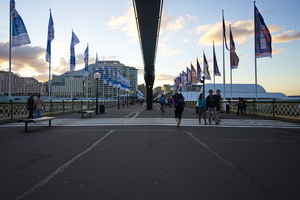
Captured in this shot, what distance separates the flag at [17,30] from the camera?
15852 millimetres

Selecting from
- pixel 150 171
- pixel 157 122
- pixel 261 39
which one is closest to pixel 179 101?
pixel 157 122

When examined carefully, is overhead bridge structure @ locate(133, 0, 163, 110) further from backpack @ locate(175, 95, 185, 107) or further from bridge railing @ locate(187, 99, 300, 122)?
bridge railing @ locate(187, 99, 300, 122)

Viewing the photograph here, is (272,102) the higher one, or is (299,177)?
(272,102)

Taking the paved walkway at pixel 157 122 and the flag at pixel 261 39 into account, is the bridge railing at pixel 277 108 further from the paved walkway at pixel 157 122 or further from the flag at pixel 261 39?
the flag at pixel 261 39

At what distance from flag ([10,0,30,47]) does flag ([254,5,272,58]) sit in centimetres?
1974

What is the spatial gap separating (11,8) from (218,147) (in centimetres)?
1843

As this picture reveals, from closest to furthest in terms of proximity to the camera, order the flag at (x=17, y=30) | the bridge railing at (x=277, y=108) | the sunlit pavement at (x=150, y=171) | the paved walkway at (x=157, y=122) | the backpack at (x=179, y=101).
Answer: the sunlit pavement at (x=150, y=171) < the backpack at (x=179, y=101) < the paved walkway at (x=157, y=122) < the bridge railing at (x=277, y=108) < the flag at (x=17, y=30)

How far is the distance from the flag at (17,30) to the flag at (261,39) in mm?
19741

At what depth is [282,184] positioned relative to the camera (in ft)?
11.3

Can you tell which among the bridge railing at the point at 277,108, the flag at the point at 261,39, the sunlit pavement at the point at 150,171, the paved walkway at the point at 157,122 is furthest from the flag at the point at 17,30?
the bridge railing at the point at 277,108

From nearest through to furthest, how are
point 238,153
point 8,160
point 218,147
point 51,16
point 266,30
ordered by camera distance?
point 8,160, point 238,153, point 218,147, point 266,30, point 51,16

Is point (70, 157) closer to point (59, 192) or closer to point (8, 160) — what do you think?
point (8, 160)

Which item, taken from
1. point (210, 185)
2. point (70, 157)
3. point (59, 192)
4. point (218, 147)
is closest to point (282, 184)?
point (210, 185)

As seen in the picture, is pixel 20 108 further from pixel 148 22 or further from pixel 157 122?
pixel 148 22
